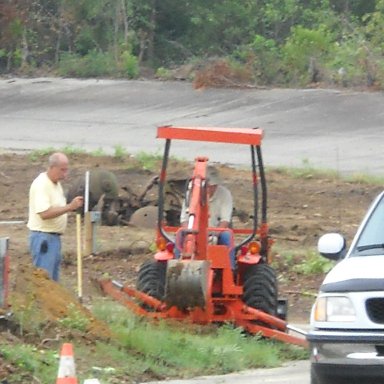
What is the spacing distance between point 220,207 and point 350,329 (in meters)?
5.25

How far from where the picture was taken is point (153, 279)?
13930 millimetres

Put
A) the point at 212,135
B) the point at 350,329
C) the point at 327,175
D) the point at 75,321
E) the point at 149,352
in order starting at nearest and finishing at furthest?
1. the point at 350,329
2. the point at 149,352
3. the point at 75,321
4. the point at 212,135
5. the point at 327,175

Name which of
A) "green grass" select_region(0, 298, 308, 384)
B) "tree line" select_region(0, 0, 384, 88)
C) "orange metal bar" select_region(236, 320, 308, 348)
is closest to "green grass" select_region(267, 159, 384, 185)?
"tree line" select_region(0, 0, 384, 88)

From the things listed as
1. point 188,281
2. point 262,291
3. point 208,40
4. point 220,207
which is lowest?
point 262,291

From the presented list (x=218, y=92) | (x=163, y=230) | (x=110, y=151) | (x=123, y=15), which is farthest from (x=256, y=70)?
(x=163, y=230)

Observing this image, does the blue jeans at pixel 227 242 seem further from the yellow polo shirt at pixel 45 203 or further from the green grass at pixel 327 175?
the green grass at pixel 327 175

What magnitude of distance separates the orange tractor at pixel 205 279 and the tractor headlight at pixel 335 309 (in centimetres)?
347

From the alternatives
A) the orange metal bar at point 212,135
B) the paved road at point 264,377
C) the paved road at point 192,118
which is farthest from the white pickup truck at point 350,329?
the paved road at point 192,118

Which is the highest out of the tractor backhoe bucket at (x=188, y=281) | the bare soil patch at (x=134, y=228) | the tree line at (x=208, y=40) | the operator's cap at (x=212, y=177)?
the tree line at (x=208, y=40)

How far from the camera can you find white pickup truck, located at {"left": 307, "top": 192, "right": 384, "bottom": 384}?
875 centimetres

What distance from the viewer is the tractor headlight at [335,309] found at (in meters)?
8.88

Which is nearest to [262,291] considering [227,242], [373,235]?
[227,242]

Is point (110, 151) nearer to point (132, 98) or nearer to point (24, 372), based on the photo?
point (132, 98)

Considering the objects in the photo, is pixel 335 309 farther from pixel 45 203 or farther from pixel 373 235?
pixel 45 203
